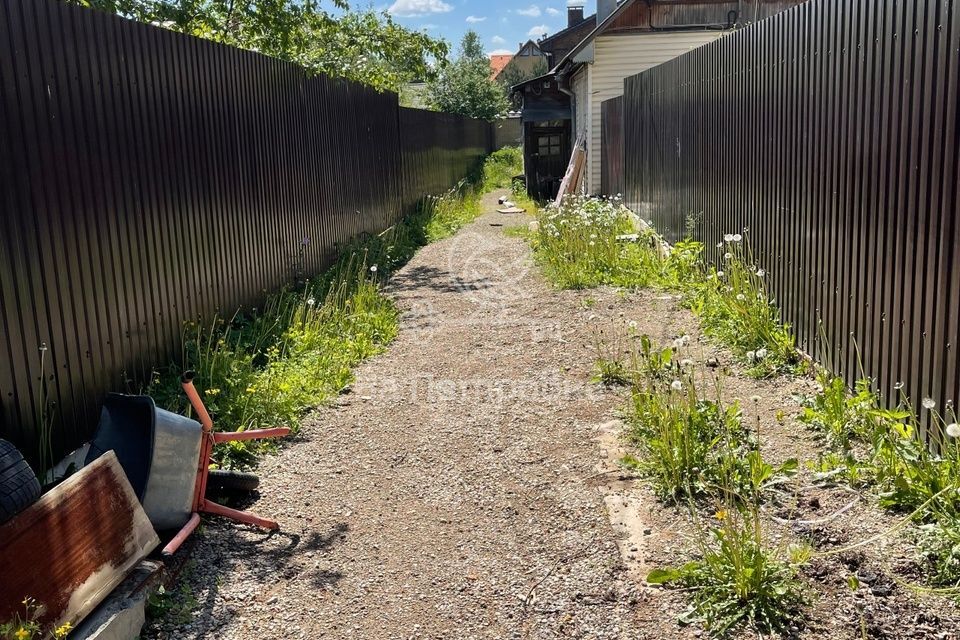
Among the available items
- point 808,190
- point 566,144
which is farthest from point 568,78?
point 808,190

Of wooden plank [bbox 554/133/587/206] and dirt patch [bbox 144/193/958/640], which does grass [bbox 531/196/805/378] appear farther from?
wooden plank [bbox 554/133/587/206]

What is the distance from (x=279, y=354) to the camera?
21.5 ft

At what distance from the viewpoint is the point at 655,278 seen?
8.83 meters

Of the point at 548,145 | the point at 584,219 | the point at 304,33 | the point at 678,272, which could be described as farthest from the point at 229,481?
the point at 548,145

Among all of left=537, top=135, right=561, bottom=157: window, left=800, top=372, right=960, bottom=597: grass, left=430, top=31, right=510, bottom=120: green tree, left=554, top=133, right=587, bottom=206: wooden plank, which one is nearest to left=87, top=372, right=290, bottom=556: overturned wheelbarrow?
left=800, top=372, right=960, bottom=597: grass

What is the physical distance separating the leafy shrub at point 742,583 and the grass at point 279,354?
8.23ft

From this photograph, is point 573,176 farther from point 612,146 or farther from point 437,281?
point 437,281

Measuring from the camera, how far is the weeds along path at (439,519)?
3291 millimetres

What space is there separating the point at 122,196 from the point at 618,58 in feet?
48.2

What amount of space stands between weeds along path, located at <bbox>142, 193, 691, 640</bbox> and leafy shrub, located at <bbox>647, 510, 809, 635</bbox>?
0.16 m

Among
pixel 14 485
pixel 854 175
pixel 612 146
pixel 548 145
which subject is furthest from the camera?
pixel 548 145

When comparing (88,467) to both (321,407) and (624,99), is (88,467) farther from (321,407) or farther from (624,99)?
(624,99)

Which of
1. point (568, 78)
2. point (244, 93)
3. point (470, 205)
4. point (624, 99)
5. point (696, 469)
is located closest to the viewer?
point (696, 469)

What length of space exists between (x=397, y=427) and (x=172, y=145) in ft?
7.95
